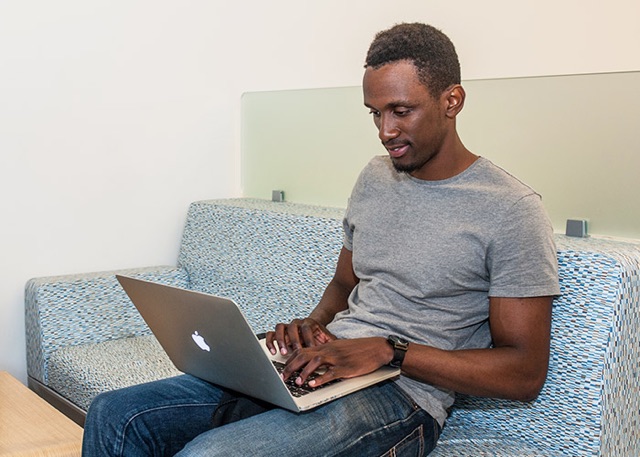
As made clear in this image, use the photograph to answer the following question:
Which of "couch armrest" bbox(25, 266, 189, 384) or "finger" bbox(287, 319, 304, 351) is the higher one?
"finger" bbox(287, 319, 304, 351)

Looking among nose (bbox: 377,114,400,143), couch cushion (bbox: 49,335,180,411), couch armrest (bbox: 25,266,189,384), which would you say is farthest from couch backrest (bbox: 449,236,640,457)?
couch armrest (bbox: 25,266,189,384)

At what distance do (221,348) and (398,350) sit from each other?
0.99 feet

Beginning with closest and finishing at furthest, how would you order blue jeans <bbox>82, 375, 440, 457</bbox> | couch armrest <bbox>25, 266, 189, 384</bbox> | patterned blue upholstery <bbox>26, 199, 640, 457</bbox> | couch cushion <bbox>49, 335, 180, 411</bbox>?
blue jeans <bbox>82, 375, 440, 457</bbox> → patterned blue upholstery <bbox>26, 199, 640, 457</bbox> → couch cushion <bbox>49, 335, 180, 411</bbox> → couch armrest <bbox>25, 266, 189, 384</bbox>

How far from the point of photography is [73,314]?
242 centimetres

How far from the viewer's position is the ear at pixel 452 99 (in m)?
1.53

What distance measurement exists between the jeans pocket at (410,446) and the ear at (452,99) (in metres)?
0.57

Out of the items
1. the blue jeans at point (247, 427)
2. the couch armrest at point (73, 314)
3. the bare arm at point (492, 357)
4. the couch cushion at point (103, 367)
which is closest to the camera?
the blue jeans at point (247, 427)

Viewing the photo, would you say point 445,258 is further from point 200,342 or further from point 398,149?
point 200,342

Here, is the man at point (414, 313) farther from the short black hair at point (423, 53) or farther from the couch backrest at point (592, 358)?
the couch backrest at point (592, 358)

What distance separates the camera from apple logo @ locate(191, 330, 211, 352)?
1431 mm

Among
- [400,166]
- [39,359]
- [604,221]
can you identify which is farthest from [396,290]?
[39,359]

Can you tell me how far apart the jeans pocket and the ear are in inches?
22.5

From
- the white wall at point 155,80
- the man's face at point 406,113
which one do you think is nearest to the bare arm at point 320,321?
the man's face at point 406,113

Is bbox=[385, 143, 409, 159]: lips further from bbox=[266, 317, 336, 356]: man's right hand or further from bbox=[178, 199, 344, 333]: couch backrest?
bbox=[178, 199, 344, 333]: couch backrest
